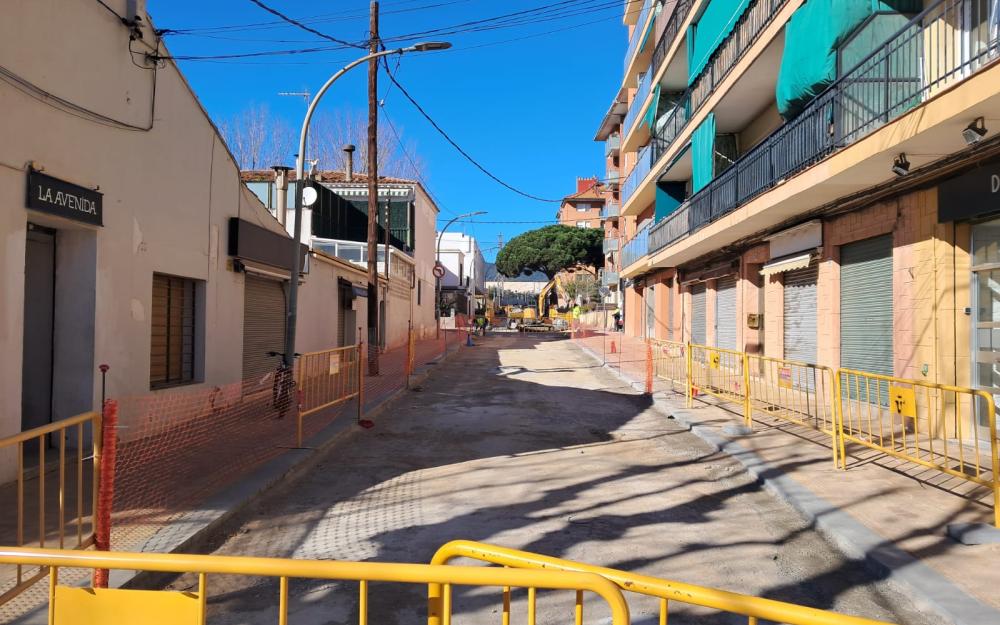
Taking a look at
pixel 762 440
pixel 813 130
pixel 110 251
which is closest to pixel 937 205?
pixel 813 130

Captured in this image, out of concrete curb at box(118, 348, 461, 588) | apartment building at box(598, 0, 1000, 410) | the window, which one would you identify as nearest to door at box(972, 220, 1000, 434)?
apartment building at box(598, 0, 1000, 410)

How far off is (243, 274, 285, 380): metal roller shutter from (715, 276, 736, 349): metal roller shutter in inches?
461

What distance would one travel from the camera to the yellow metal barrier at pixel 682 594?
1745mm

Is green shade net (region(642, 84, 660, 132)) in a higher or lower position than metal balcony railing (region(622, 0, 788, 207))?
higher

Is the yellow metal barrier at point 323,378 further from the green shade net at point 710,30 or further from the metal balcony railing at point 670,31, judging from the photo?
the metal balcony railing at point 670,31

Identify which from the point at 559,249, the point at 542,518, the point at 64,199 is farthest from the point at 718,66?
the point at 559,249

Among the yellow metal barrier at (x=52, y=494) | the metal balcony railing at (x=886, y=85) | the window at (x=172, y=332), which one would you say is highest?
the metal balcony railing at (x=886, y=85)

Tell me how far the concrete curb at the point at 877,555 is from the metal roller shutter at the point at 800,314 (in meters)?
6.58

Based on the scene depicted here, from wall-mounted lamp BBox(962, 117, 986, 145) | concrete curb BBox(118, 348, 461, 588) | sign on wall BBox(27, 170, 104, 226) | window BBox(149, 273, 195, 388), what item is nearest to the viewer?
concrete curb BBox(118, 348, 461, 588)

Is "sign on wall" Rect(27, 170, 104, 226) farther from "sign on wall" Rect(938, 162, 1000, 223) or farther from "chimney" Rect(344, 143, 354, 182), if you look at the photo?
"chimney" Rect(344, 143, 354, 182)

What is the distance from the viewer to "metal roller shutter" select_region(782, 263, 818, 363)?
12.5 metres

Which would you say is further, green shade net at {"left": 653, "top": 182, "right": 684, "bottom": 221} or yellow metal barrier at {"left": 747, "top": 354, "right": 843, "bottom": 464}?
green shade net at {"left": 653, "top": 182, "right": 684, "bottom": 221}

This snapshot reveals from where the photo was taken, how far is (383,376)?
49.7ft

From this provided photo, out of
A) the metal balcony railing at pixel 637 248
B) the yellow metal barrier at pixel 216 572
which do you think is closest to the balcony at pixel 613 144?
the metal balcony railing at pixel 637 248
